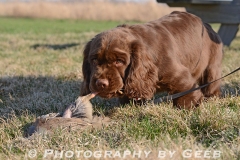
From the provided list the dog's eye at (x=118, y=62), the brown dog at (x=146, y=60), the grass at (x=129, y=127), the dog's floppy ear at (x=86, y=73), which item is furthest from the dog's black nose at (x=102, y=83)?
the dog's floppy ear at (x=86, y=73)

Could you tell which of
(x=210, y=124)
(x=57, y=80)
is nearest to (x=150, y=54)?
(x=210, y=124)

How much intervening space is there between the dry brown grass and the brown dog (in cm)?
3488

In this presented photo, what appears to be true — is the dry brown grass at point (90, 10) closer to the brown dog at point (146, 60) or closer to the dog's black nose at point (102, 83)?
the brown dog at point (146, 60)

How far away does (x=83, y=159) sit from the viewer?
294cm

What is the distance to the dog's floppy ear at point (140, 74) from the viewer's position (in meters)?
4.22

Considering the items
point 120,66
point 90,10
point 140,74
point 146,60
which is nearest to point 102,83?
point 120,66

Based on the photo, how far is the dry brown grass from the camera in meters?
40.8

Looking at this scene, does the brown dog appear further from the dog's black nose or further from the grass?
the grass

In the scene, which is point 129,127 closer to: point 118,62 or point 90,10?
point 118,62

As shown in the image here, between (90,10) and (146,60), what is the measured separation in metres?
39.8

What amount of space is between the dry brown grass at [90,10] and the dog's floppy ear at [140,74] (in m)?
35.6

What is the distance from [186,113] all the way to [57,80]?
125 inches

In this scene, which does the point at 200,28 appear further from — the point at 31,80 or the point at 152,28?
the point at 31,80

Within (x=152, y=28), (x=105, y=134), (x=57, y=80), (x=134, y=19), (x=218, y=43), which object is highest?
(x=152, y=28)
